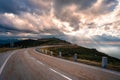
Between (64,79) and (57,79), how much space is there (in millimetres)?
404

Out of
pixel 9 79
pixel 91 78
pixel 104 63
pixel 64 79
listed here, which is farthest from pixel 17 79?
pixel 104 63

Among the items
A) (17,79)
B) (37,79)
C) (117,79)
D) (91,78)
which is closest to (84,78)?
(91,78)

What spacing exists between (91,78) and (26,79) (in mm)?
3819

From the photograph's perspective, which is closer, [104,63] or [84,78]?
[84,78]

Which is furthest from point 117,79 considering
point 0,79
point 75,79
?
point 0,79

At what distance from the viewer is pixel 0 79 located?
10453 millimetres

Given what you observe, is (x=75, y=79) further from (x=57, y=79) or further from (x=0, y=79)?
(x=0, y=79)

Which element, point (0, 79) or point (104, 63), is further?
point (104, 63)

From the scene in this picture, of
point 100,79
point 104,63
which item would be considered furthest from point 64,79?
point 104,63

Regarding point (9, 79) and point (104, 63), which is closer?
point (9, 79)

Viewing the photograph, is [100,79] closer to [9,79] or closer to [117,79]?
[117,79]

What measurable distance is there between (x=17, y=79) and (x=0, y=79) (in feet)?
3.15

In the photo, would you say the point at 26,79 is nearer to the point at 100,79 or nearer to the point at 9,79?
the point at 9,79

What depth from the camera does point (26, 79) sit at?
413 inches
